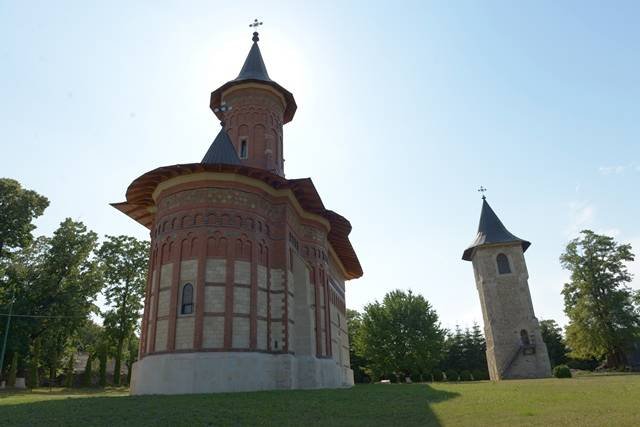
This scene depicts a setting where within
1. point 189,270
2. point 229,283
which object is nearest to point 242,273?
point 229,283

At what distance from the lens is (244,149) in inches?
1035

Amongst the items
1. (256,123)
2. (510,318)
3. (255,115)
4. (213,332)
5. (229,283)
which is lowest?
(213,332)

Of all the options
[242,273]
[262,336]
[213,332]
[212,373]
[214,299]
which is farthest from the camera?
[242,273]

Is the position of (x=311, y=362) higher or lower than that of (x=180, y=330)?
lower

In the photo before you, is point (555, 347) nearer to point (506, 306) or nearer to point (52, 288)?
point (506, 306)

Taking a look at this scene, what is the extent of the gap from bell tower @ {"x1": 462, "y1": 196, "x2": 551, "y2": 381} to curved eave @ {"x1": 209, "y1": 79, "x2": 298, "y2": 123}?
22427 millimetres

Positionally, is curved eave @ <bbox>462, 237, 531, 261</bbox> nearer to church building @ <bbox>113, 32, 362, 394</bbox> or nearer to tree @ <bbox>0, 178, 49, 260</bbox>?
church building @ <bbox>113, 32, 362, 394</bbox>

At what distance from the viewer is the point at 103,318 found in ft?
131

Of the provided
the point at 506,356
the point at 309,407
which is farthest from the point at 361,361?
the point at 309,407

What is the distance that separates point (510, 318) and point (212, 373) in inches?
1183

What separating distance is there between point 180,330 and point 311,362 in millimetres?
5952

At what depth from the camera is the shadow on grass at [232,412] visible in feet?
30.0

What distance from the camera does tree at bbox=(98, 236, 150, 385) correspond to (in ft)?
132

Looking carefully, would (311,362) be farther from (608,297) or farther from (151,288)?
(608,297)
